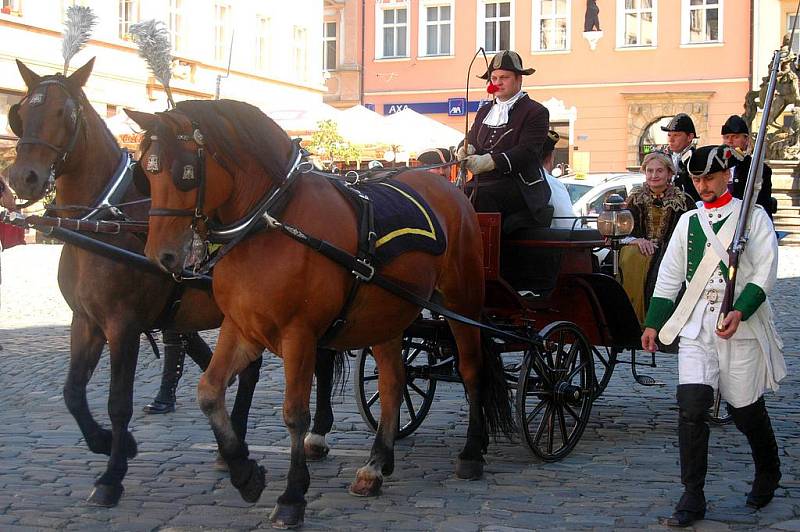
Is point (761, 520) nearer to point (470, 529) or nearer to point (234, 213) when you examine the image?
point (470, 529)

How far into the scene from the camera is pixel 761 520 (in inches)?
214

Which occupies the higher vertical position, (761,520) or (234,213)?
(234,213)

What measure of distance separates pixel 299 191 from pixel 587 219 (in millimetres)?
2379

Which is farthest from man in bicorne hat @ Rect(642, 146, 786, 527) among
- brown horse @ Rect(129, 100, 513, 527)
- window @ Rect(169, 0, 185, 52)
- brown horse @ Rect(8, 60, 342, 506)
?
window @ Rect(169, 0, 185, 52)

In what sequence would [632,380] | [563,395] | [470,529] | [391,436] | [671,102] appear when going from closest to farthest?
[470,529] < [391,436] < [563,395] < [632,380] < [671,102]

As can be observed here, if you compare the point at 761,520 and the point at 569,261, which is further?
the point at 569,261

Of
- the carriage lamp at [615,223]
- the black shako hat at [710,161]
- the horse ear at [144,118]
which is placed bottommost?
the carriage lamp at [615,223]

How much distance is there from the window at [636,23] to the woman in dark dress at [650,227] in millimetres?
33668

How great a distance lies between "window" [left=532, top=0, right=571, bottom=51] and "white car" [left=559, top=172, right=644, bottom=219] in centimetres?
2347

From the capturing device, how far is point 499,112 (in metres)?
7.11

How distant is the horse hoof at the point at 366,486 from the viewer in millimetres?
5910

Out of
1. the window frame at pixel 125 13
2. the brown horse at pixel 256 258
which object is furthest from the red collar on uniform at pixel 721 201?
the window frame at pixel 125 13

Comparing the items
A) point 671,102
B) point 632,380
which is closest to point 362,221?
point 632,380

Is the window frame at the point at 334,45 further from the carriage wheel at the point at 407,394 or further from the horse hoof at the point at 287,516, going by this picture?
the horse hoof at the point at 287,516
